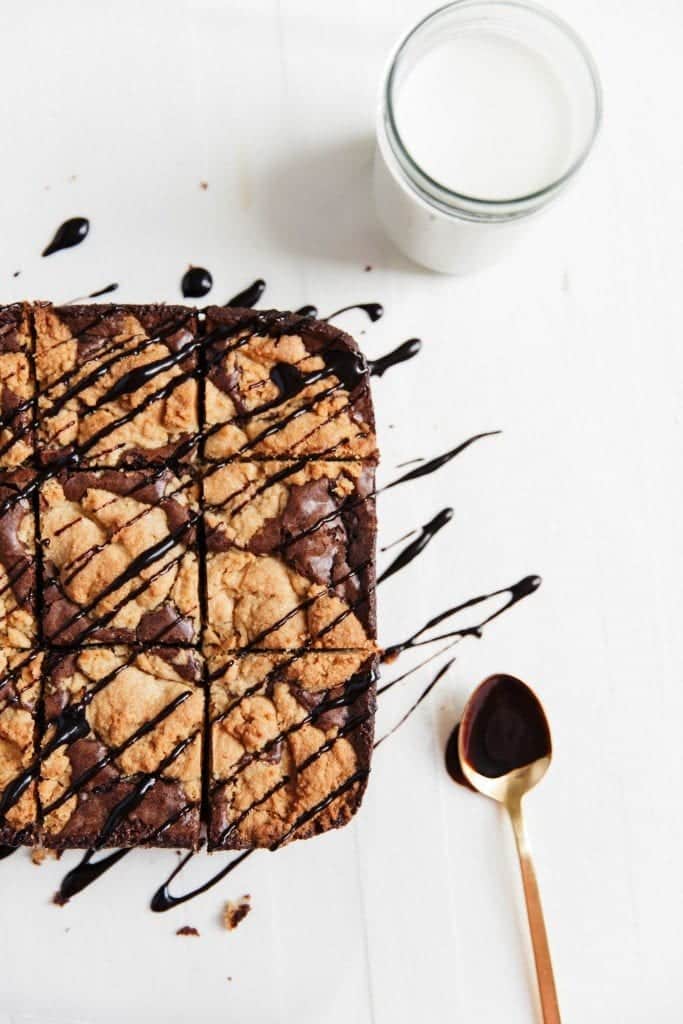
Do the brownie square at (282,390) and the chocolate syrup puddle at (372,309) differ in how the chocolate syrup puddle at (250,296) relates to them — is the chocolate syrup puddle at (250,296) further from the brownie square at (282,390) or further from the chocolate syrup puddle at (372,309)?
the brownie square at (282,390)

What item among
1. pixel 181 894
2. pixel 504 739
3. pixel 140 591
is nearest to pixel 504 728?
pixel 504 739

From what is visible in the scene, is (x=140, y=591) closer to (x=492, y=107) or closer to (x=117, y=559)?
(x=117, y=559)

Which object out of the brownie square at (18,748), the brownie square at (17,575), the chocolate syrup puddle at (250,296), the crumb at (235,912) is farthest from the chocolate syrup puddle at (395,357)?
the crumb at (235,912)

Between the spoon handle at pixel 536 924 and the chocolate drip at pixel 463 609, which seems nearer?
the spoon handle at pixel 536 924

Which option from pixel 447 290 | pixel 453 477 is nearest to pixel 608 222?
pixel 447 290

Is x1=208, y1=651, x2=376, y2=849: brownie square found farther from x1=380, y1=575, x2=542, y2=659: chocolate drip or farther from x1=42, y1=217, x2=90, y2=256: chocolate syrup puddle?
x1=42, y1=217, x2=90, y2=256: chocolate syrup puddle

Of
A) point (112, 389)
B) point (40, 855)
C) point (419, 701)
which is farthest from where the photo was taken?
point (419, 701)

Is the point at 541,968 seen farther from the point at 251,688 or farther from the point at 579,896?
the point at 251,688

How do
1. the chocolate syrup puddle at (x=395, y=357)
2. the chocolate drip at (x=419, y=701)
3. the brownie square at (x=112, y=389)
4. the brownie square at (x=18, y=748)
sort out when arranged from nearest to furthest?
the brownie square at (x=18, y=748) < the brownie square at (x=112, y=389) < the chocolate drip at (x=419, y=701) < the chocolate syrup puddle at (x=395, y=357)
